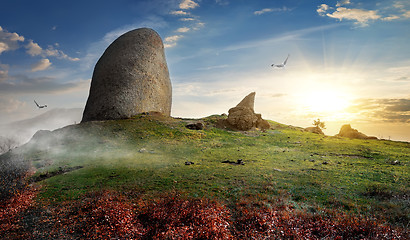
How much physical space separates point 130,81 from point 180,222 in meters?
33.4

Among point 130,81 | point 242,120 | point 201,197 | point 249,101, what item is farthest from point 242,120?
point 201,197

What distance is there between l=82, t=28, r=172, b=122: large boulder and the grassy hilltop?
1495 centimetres

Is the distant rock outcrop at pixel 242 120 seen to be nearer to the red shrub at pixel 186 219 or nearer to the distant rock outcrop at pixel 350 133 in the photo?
the distant rock outcrop at pixel 350 133

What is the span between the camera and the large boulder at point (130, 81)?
3798 cm

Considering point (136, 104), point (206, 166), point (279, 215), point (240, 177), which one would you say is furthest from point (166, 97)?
point (279, 215)

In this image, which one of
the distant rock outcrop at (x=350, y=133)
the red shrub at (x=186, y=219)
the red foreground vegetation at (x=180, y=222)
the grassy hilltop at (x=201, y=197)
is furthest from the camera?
the distant rock outcrop at (x=350, y=133)

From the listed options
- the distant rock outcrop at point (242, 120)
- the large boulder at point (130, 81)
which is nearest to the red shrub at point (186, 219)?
the large boulder at point (130, 81)

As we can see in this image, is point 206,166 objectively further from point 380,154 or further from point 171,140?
point 380,154

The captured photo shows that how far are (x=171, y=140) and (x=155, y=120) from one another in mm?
7972

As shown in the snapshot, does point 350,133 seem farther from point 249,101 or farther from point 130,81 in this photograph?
point 130,81

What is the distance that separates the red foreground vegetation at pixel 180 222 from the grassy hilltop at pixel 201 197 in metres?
0.04

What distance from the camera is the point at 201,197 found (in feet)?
39.4

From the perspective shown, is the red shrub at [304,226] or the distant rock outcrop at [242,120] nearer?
the red shrub at [304,226]

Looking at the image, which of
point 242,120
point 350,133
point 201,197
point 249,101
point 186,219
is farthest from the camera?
point 350,133
